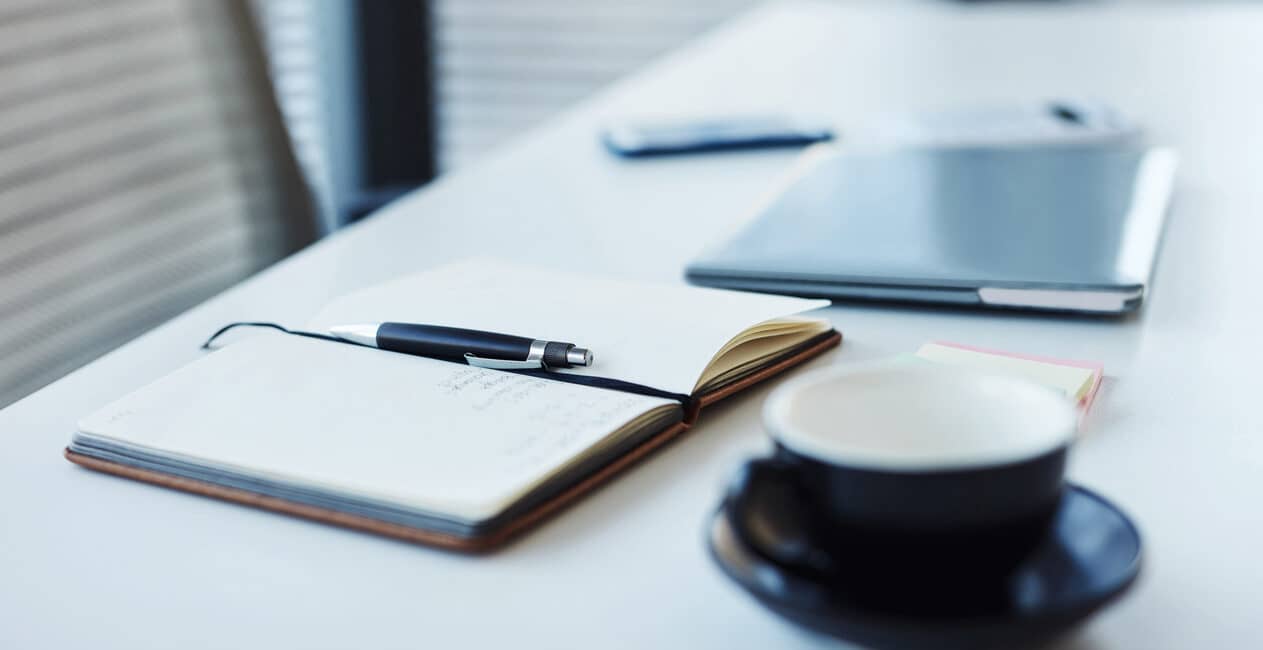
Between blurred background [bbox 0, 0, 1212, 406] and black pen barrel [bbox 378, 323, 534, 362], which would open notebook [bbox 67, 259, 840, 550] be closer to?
black pen barrel [bbox 378, 323, 534, 362]

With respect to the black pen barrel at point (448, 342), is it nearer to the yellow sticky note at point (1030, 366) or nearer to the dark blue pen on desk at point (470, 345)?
the dark blue pen on desk at point (470, 345)

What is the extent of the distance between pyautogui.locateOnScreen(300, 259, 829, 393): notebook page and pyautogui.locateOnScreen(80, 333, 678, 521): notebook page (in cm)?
4

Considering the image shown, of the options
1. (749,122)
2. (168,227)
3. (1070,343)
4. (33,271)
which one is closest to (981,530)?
(1070,343)

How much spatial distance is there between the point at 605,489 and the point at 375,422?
4.8 inches

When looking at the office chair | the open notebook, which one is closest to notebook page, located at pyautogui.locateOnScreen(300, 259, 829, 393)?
the open notebook

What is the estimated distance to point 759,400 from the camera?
0.71 meters

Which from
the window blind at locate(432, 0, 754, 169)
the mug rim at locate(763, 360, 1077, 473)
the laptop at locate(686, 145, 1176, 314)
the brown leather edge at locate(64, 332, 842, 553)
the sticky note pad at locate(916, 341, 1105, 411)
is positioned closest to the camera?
the mug rim at locate(763, 360, 1077, 473)

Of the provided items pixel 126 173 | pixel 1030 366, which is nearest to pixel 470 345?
pixel 1030 366

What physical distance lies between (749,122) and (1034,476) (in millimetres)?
963

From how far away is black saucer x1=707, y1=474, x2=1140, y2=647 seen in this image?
0.42 meters

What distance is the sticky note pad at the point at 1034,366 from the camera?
685 millimetres

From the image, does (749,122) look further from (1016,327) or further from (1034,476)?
(1034,476)

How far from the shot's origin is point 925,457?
0.42 m

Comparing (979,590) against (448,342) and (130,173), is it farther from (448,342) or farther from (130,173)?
(130,173)
